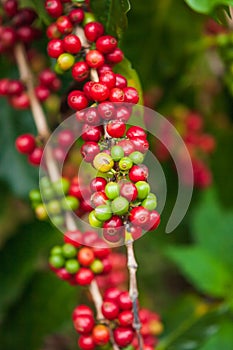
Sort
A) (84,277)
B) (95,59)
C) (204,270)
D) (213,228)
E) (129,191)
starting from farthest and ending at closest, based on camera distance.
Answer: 1. (213,228)
2. (204,270)
3. (84,277)
4. (95,59)
5. (129,191)

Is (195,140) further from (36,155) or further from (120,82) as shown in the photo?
(120,82)

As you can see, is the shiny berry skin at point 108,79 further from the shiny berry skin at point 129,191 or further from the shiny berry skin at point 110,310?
the shiny berry skin at point 110,310

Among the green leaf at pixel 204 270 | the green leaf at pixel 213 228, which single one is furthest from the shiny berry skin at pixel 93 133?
the green leaf at pixel 213 228

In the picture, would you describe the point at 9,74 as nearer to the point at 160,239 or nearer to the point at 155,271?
the point at 160,239

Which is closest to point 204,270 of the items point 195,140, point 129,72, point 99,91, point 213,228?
point 213,228

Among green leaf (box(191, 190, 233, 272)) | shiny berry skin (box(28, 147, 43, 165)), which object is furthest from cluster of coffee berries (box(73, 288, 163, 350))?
green leaf (box(191, 190, 233, 272))

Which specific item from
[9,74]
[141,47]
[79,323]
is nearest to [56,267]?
[79,323]

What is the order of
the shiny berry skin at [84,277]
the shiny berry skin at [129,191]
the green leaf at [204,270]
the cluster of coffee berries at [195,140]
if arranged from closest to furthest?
the shiny berry skin at [129,191], the shiny berry skin at [84,277], the green leaf at [204,270], the cluster of coffee berries at [195,140]
